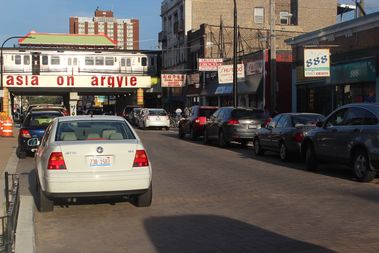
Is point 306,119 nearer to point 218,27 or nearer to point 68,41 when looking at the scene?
point 218,27

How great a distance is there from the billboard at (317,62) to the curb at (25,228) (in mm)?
18436

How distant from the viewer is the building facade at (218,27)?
51531 mm

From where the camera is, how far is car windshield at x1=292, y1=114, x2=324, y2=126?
1638 centimetres

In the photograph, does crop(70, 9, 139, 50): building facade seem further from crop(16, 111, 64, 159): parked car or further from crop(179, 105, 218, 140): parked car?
crop(16, 111, 64, 159): parked car

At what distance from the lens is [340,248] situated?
645 centimetres

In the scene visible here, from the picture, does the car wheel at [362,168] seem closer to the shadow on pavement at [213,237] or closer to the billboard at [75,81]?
the shadow on pavement at [213,237]

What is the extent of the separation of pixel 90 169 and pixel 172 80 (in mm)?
45335

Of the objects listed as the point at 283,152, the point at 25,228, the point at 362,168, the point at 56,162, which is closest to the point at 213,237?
the point at 25,228

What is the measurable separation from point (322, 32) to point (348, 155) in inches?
673

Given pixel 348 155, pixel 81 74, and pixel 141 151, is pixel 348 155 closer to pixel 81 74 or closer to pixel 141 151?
pixel 141 151

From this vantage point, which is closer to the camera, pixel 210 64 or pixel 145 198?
pixel 145 198

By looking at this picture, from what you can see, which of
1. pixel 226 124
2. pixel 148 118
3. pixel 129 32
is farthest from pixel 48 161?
pixel 129 32

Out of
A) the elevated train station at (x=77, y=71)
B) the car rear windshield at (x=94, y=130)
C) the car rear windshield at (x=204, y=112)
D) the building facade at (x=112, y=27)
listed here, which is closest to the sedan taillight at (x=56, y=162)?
the car rear windshield at (x=94, y=130)

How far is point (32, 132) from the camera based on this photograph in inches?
710
